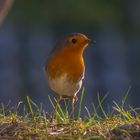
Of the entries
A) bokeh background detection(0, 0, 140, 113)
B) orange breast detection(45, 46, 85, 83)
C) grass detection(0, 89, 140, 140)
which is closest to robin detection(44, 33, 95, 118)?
orange breast detection(45, 46, 85, 83)

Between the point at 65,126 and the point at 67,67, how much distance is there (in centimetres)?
48

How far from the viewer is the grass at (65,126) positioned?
5355mm

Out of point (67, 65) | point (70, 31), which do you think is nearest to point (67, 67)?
point (67, 65)

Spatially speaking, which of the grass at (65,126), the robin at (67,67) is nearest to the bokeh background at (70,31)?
the robin at (67,67)

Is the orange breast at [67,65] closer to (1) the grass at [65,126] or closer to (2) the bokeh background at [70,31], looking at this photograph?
(1) the grass at [65,126]

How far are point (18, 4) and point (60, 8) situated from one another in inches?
33.7

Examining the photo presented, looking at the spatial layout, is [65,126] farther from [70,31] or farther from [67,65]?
[70,31]

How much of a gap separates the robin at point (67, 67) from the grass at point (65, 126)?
0.12m

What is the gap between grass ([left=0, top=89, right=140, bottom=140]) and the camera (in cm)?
536

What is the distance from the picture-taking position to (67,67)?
6.00m

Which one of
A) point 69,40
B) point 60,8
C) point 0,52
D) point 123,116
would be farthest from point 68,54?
point 60,8

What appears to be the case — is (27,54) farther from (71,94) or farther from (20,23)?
(71,94)

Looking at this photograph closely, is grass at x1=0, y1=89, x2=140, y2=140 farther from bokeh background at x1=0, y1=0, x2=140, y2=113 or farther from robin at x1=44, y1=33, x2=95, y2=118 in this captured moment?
bokeh background at x1=0, y1=0, x2=140, y2=113

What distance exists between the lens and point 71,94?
6.04 metres
